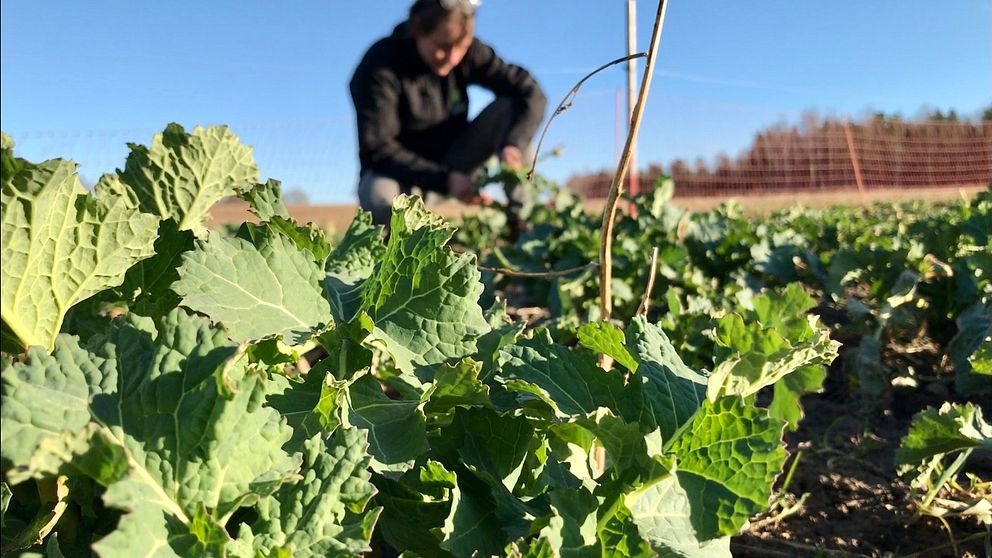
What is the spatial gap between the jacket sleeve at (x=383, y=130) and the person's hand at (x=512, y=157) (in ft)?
1.59

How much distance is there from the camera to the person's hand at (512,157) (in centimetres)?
564

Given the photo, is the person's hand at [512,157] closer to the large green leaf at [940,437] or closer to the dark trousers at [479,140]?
the dark trousers at [479,140]

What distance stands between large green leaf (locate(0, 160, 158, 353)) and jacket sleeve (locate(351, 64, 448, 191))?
4.45 meters

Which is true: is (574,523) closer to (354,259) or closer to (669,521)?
(669,521)

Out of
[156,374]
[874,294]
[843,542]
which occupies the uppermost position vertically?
[156,374]

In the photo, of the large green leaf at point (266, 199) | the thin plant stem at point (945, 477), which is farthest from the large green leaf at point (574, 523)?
the thin plant stem at point (945, 477)

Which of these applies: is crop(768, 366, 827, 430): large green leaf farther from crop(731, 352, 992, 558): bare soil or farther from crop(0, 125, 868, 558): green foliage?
crop(0, 125, 868, 558): green foliage

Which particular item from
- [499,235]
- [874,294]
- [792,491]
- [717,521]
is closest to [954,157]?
[499,235]

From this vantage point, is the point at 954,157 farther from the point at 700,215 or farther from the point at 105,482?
the point at 105,482

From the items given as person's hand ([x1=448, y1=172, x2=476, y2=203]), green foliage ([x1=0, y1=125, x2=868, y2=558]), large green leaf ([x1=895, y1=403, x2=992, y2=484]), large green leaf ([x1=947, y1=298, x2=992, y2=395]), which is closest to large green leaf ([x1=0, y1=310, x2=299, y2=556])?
green foliage ([x1=0, y1=125, x2=868, y2=558])

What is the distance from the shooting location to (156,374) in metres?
0.90

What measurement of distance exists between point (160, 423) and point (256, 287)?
32 cm

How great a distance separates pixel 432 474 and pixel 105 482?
0.41 meters

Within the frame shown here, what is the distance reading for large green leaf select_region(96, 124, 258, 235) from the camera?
1.40 metres
